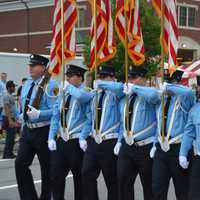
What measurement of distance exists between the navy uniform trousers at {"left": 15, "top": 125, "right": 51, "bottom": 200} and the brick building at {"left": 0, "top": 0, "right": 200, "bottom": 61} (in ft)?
121

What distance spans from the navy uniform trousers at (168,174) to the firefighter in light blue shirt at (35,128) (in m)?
2.02

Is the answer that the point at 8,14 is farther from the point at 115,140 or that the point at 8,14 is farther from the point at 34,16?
the point at 115,140

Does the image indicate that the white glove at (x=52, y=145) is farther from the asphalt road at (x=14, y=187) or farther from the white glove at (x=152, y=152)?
the asphalt road at (x=14, y=187)

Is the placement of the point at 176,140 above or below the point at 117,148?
above

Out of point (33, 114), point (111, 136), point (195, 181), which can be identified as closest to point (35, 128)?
point (33, 114)

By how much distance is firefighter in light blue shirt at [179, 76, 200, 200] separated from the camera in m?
6.67

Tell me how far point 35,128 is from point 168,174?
88.8 inches

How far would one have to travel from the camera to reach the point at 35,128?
8.52 metres

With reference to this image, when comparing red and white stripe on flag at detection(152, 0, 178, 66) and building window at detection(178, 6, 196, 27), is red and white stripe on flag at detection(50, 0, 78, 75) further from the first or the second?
building window at detection(178, 6, 196, 27)

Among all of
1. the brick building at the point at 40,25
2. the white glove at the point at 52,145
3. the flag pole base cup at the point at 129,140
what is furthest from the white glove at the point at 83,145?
the brick building at the point at 40,25

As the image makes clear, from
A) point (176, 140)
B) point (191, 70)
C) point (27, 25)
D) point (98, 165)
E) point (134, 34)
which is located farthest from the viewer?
point (27, 25)

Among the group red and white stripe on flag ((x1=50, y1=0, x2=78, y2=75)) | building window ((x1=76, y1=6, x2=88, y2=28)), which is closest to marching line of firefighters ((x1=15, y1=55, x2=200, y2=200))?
red and white stripe on flag ((x1=50, y1=0, x2=78, y2=75))

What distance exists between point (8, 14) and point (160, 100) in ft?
152

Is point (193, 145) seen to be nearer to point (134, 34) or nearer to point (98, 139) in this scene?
point (98, 139)
